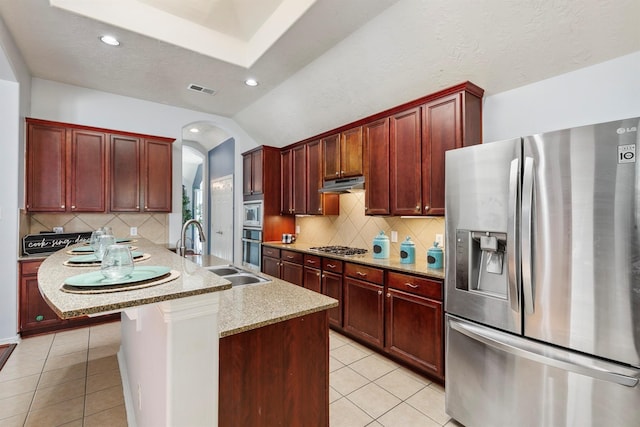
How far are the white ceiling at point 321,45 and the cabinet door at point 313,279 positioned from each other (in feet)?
6.24

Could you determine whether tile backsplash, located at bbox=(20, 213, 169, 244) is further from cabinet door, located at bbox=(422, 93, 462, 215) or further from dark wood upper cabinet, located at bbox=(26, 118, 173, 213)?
cabinet door, located at bbox=(422, 93, 462, 215)

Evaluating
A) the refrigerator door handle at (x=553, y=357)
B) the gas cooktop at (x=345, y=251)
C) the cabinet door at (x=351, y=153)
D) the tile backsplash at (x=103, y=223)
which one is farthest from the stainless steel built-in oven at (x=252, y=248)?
the refrigerator door handle at (x=553, y=357)

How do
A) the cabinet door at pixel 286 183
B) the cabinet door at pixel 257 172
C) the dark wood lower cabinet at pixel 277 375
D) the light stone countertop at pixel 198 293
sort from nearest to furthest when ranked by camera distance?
the light stone countertop at pixel 198 293
the dark wood lower cabinet at pixel 277 375
the cabinet door at pixel 286 183
the cabinet door at pixel 257 172

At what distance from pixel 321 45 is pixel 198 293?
8.98 feet

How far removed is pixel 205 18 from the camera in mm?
3021

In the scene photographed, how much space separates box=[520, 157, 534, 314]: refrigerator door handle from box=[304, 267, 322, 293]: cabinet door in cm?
224

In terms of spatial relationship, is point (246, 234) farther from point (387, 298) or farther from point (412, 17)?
point (412, 17)

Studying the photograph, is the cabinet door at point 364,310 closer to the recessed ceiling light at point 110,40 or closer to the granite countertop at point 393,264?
the granite countertop at point 393,264

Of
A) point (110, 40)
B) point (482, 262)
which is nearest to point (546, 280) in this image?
point (482, 262)

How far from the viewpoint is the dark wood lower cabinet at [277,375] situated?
1303 millimetres

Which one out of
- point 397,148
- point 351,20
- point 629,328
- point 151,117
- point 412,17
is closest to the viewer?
point 629,328

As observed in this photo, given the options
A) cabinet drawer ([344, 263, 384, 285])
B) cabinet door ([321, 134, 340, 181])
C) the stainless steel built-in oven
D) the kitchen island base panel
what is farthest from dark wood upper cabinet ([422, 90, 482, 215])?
the stainless steel built-in oven

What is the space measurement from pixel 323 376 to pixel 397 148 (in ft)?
7.16

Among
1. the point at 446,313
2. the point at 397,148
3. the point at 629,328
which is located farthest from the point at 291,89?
the point at 629,328
